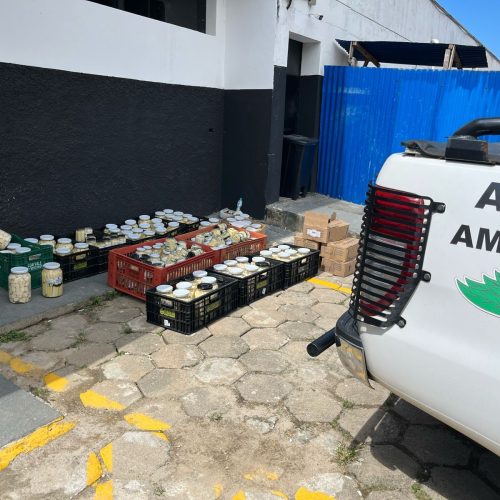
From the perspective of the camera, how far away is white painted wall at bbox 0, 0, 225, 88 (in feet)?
17.7

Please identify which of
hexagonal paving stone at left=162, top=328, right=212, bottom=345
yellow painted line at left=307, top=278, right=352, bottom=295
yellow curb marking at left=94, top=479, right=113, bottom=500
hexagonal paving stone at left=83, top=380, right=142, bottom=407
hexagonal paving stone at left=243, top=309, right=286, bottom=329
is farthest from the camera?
yellow painted line at left=307, top=278, right=352, bottom=295

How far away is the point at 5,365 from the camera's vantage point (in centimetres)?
391

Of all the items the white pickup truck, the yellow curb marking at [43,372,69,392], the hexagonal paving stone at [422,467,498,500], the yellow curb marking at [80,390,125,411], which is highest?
the white pickup truck

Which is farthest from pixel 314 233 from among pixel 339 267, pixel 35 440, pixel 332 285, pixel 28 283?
pixel 35 440

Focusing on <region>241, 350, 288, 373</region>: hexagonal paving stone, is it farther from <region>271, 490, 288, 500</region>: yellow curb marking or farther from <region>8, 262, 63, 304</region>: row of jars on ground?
<region>8, 262, 63, 304</region>: row of jars on ground

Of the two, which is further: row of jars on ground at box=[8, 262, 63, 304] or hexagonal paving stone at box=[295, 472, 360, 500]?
row of jars on ground at box=[8, 262, 63, 304]

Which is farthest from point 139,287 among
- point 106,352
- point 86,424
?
point 86,424

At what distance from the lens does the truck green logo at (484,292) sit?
6.39ft

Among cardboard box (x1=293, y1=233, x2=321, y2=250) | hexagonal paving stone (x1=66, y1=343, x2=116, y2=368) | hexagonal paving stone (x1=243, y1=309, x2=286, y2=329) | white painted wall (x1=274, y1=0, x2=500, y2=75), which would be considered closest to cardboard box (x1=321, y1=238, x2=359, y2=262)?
cardboard box (x1=293, y1=233, x2=321, y2=250)

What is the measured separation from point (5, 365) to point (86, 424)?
1.10m

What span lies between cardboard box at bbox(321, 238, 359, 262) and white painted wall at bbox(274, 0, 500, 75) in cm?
335

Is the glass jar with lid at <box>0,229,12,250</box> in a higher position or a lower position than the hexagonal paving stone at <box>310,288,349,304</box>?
higher

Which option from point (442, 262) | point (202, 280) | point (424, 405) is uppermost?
point (442, 262)

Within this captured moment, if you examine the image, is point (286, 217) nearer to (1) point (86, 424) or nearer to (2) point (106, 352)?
(2) point (106, 352)
